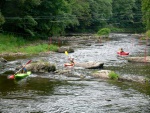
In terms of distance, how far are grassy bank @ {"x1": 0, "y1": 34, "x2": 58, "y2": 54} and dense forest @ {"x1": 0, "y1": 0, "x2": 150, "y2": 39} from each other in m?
2.28

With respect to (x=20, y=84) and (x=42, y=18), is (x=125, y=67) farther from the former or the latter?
(x=42, y=18)

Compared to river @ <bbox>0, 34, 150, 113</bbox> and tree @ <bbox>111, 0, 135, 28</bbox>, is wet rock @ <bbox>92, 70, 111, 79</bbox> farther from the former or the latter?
tree @ <bbox>111, 0, 135, 28</bbox>

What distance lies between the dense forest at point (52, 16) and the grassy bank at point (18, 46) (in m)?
2.28

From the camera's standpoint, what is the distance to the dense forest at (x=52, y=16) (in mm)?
41562

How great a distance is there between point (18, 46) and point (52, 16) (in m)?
12.9

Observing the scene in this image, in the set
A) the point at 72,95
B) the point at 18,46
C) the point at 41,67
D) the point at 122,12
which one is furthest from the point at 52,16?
the point at 122,12

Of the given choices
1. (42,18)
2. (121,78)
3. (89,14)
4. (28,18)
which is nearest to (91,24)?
(89,14)

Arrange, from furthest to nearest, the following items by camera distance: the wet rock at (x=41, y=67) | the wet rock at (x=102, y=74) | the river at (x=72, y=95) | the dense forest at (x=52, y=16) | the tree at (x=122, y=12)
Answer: the tree at (x=122, y=12)
the dense forest at (x=52, y=16)
the wet rock at (x=41, y=67)
the wet rock at (x=102, y=74)
the river at (x=72, y=95)

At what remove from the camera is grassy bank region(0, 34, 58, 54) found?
110 ft

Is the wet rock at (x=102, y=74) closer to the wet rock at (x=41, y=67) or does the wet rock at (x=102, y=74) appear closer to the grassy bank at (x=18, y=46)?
the wet rock at (x=41, y=67)

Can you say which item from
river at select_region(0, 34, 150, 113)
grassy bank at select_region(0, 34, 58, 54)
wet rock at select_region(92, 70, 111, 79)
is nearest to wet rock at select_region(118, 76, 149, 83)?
river at select_region(0, 34, 150, 113)

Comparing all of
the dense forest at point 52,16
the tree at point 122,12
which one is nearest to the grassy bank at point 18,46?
the dense forest at point 52,16

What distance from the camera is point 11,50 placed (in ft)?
109

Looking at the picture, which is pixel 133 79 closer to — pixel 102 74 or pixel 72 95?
pixel 102 74
